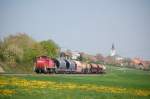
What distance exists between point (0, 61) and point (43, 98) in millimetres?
12128

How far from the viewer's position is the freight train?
30312 millimetres

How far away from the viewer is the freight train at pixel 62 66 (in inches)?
1193

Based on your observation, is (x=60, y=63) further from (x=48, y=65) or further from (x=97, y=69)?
(x=97, y=69)

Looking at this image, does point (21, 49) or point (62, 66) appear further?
point (62, 66)

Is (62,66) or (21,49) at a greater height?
(21,49)

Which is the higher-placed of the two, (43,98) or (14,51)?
(14,51)

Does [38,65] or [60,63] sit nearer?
[38,65]

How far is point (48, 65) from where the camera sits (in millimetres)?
31422

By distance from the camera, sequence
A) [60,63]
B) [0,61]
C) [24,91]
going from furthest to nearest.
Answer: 1. [60,63]
2. [0,61]
3. [24,91]

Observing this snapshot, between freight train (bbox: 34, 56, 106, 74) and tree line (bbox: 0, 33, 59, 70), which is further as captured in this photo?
freight train (bbox: 34, 56, 106, 74)

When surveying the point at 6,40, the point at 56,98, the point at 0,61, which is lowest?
the point at 56,98

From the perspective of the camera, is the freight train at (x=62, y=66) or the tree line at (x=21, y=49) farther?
the freight train at (x=62, y=66)

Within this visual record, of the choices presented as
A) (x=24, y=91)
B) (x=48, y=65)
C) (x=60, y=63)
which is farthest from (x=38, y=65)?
(x=24, y=91)

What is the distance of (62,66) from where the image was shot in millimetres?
35094
